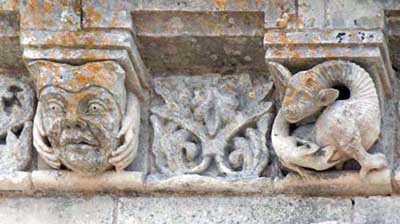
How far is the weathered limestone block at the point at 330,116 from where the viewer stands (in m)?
5.37

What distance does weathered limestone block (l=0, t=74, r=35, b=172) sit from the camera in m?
5.64

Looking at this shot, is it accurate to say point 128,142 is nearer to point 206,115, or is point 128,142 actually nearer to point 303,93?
point 206,115

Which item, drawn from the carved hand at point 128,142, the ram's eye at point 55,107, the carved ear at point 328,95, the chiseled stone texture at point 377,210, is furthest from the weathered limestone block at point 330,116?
the ram's eye at point 55,107

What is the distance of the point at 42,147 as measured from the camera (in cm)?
555

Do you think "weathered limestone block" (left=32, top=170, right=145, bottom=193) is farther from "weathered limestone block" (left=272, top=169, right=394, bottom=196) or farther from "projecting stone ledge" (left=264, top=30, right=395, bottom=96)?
"projecting stone ledge" (left=264, top=30, right=395, bottom=96)

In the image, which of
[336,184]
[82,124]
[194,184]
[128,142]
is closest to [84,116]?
[82,124]

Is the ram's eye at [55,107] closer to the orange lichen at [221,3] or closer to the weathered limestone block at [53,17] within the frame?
the weathered limestone block at [53,17]

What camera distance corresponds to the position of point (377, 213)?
5.46 m

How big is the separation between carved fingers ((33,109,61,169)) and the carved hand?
0.17m

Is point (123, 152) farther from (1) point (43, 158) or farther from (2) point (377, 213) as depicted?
(2) point (377, 213)

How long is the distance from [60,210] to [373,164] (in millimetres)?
961

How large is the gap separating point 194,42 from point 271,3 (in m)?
0.28

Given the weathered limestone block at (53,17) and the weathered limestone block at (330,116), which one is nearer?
the weathered limestone block at (330,116)

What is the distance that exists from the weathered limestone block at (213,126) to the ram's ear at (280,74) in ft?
0.42
